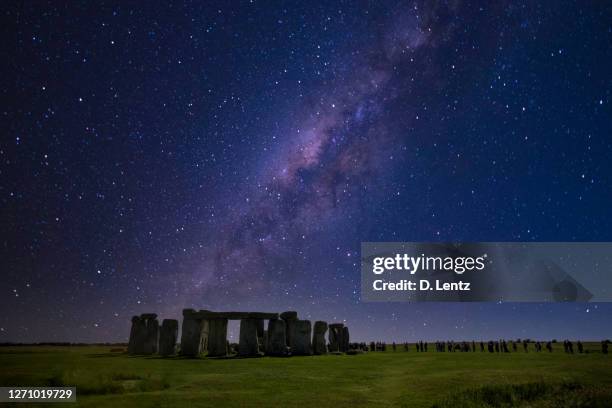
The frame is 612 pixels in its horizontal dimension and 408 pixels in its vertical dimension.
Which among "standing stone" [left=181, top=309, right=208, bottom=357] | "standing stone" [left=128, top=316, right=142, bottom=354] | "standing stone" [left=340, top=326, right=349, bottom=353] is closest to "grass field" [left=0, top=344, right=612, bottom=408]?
"standing stone" [left=181, top=309, right=208, bottom=357]

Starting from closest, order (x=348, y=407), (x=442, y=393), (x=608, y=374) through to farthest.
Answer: (x=348, y=407), (x=442, y=393), (x=608, y=374)

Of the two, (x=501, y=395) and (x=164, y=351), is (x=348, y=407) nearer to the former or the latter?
(x=501, y=395)

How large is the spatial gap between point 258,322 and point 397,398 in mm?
23561

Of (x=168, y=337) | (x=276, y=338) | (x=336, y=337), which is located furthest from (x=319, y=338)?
(x=168, y=337)

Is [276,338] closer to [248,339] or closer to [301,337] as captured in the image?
[301,337]

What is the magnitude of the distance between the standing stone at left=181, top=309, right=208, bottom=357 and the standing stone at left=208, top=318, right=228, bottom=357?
0.66 metres

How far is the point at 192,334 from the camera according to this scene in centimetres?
3734

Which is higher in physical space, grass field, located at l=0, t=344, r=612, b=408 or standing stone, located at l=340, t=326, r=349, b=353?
standing stone, located at l=340, t=326, r=349, b=353

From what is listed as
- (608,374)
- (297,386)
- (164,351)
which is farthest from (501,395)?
(164,351)

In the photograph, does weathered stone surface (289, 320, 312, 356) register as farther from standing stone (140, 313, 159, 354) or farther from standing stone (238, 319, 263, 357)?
standing stone (140, 313, 159, 354)

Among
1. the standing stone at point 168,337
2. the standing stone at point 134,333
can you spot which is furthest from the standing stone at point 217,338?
the standing stone at point 134,333

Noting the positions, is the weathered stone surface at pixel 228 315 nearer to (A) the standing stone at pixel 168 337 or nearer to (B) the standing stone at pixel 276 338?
(B) the standing stone at pixel 276 338

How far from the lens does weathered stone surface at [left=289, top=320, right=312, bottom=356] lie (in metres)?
39.1

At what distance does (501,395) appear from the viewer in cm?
1648
